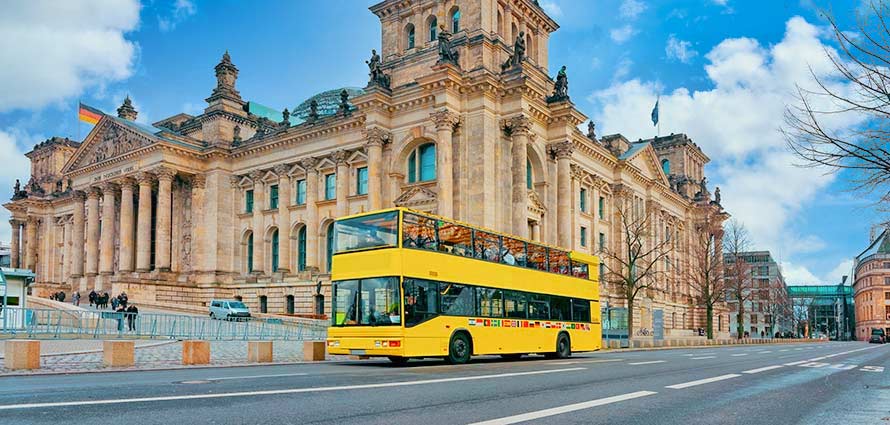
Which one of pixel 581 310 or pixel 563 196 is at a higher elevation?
pixel 563 196

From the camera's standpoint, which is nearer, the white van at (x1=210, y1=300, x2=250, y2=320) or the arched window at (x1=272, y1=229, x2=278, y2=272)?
the white van at (x1=210, y1=300, x2=250, y2=320)

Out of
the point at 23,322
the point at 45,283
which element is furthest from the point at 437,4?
the point at 45,283

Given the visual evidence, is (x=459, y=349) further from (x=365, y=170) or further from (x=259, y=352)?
(x=365, y=170)

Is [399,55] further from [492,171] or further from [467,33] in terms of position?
[492,171]

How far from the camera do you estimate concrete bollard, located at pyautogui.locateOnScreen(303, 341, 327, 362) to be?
72.7 ft

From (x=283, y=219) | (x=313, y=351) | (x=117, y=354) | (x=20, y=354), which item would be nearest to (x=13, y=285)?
(x=313, y=351)

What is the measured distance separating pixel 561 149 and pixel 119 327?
2869cm

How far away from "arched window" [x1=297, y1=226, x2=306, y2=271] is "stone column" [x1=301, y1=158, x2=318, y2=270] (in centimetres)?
234

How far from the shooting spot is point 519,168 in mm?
43531

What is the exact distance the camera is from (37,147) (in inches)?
3356

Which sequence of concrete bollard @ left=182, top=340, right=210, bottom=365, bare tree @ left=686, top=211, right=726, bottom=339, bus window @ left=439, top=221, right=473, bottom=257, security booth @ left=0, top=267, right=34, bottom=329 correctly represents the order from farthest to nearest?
bare tree @ left=686, top=211, right=726, bottom=339 → security booth @ left=0, top=267, right=34, bottom=329 → bus window @ left=439, top=221, right=473, bottom=257 → concrete bollard @ left=182, top=340, right=210, bottom=365

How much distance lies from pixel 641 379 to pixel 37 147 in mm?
87605

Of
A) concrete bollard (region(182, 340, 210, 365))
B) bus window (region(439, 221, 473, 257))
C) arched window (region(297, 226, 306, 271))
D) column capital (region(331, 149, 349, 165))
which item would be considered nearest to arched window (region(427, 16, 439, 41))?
column capital (region(331, 149, 349, 165))

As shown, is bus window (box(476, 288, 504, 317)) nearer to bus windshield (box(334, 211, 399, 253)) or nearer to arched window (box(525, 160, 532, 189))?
bus windshield (box(334, 211, 399, 253))
